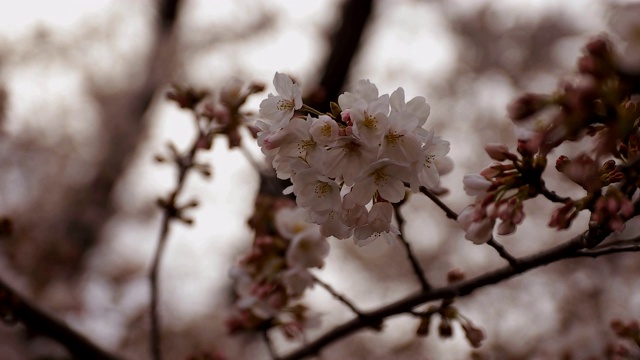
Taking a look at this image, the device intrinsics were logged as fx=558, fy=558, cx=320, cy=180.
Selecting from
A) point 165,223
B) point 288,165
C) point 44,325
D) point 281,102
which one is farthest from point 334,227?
point 44,325

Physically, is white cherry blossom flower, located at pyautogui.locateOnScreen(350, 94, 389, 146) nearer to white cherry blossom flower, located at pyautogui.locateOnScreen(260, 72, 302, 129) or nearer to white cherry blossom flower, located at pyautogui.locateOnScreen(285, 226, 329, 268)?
white cherry blossom flower, located at pyautogui.locateOnScreen(260, 72, 302, 129)

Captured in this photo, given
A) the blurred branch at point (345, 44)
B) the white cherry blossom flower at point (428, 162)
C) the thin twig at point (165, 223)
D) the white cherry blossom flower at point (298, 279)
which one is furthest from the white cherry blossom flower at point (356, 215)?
the blurred branch at point (345, 44)

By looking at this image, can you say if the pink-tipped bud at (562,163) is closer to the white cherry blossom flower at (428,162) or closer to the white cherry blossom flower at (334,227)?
the white cherry blossom flower at (428,162)

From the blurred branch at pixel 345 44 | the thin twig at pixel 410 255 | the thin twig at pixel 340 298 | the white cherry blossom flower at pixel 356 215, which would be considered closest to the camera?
the white cherry blossom flower at pixel 356 215

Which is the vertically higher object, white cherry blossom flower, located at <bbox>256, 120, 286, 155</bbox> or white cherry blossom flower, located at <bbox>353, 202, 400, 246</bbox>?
white cherry blossom flower, located at <bbox>256, 120, 286, 155</bbox>

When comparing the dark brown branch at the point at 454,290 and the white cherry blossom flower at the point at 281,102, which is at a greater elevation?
the white cherry blossom flower at the point at 281,102

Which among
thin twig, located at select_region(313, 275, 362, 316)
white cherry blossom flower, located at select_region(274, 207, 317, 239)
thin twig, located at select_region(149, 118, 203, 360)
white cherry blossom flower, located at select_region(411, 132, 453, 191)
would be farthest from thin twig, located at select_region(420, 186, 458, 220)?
thin twig, located at select_region(149, 118, 203, 360)
